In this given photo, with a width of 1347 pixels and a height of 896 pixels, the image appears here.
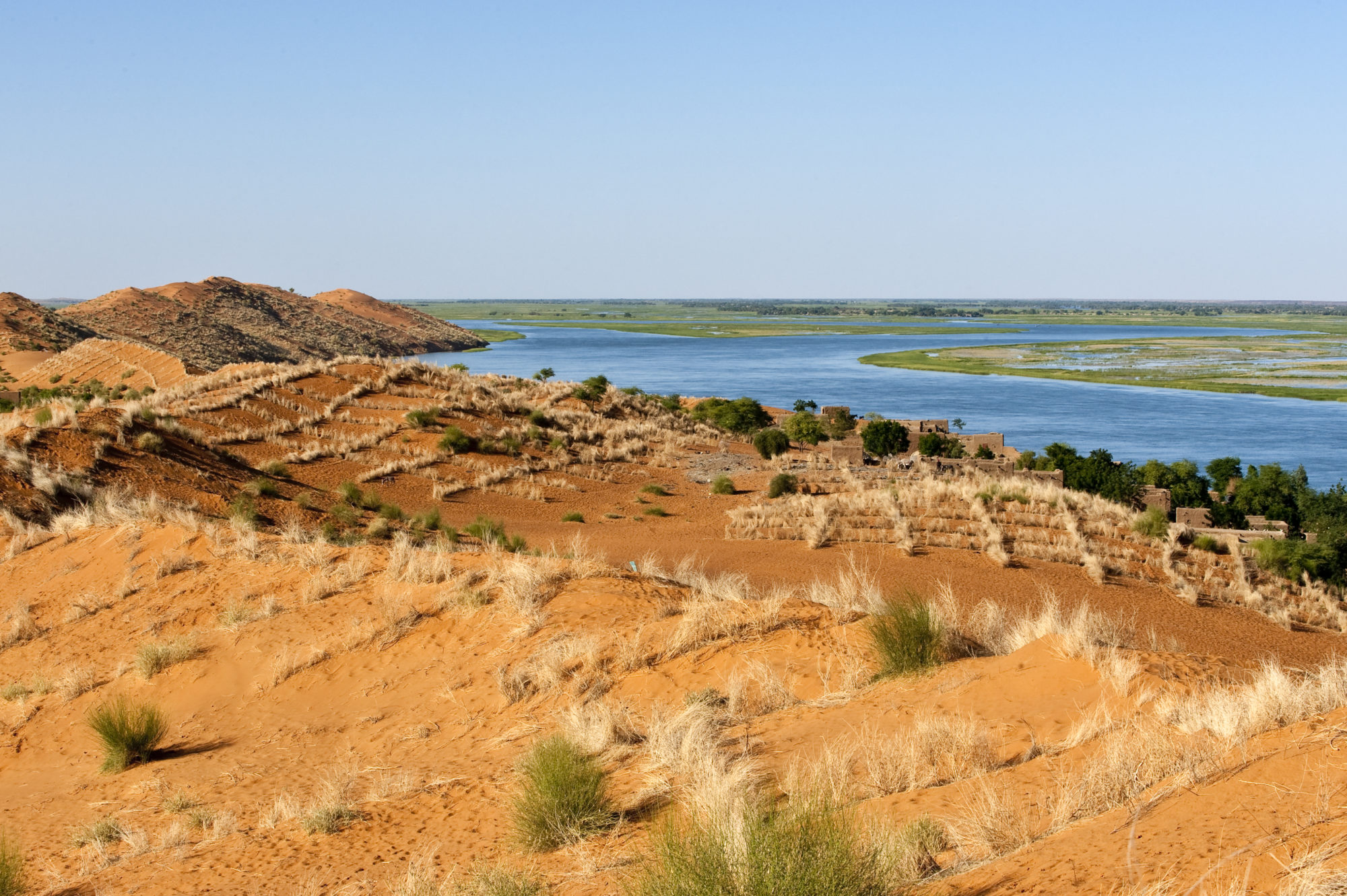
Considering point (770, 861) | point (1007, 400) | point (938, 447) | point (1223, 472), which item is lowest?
point (1223, 472)

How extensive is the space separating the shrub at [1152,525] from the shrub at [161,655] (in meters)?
20.5

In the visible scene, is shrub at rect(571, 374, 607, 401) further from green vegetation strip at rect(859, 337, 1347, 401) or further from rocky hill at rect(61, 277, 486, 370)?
green vegetation strip at rect(859, 337, 1347, 401)

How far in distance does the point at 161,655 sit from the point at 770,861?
8837 mm

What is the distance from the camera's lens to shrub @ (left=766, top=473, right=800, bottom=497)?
92.3 feet

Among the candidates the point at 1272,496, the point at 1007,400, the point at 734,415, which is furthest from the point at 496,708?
the point at 1007,400

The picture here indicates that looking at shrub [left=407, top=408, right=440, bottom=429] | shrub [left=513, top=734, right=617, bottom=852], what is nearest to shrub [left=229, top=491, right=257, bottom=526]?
shrub [left=513, top=734, right=617, bottom=852]

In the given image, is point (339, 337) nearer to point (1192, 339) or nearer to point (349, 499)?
point (349, 499)

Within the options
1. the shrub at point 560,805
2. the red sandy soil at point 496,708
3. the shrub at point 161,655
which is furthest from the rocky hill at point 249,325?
the shrub at point 560,805

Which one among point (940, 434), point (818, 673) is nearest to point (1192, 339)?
point (940, 434)

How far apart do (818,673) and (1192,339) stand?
196 meters

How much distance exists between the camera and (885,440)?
5397cm

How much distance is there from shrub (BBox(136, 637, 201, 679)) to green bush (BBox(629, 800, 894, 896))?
8.08 meters

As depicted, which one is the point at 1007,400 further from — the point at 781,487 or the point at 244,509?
the point at 244,509

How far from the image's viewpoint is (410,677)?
9836 mm
